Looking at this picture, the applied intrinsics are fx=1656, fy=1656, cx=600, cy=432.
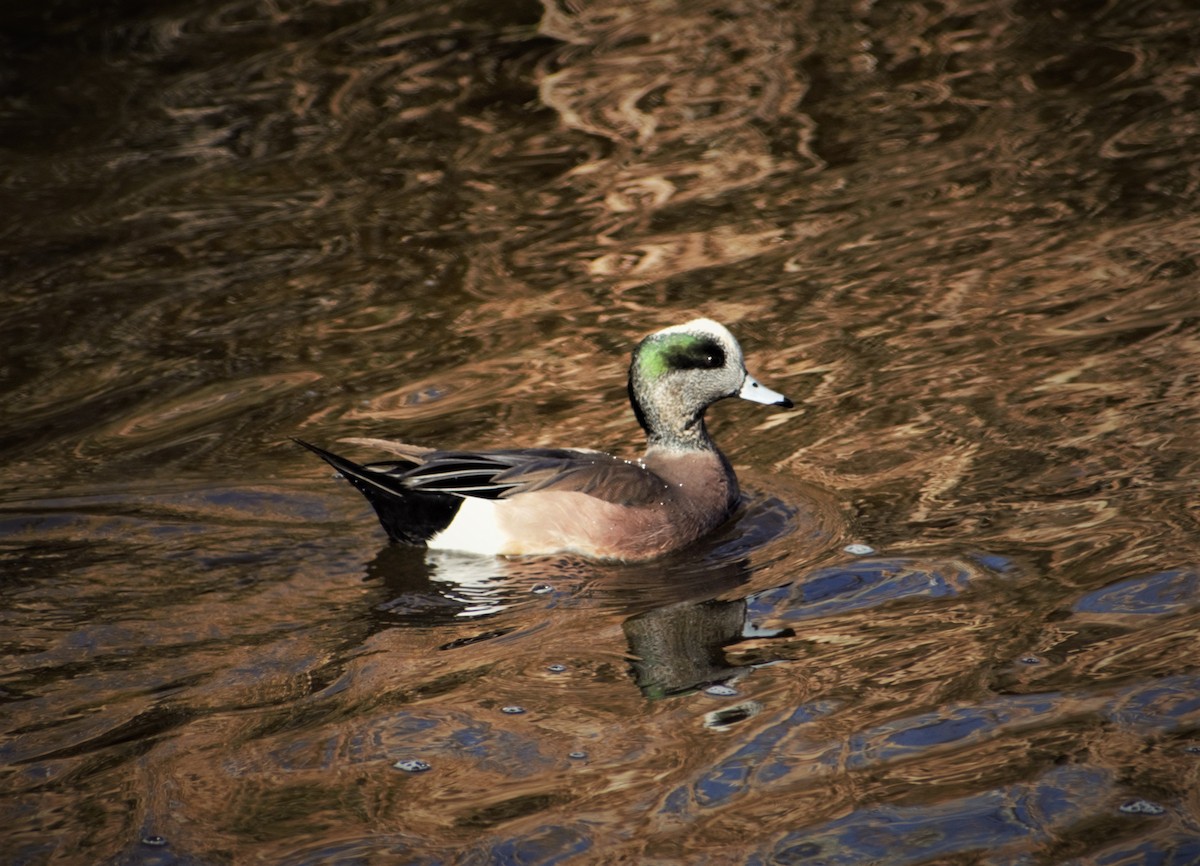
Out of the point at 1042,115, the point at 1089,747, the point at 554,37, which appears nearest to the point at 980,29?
the point at 1042,115

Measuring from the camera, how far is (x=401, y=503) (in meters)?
6.12

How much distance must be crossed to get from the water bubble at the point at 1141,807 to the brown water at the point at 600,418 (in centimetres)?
3

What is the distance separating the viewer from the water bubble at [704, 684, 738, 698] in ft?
15.5

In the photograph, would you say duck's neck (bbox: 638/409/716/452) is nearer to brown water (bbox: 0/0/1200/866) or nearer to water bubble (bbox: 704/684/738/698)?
brown water (bbox: 0/0/1200/866)

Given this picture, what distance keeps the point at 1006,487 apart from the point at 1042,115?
443cm

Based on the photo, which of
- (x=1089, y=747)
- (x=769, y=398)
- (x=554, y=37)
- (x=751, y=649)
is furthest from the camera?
(x=554, y=37)

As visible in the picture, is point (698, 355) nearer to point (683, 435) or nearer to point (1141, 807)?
point (683, 435)

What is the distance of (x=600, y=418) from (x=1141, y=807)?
364 cm

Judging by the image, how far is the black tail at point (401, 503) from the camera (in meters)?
6.09

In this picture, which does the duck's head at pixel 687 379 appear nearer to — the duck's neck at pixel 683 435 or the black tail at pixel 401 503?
the duck's neck at pixel 683 435

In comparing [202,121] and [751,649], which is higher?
[202,121]

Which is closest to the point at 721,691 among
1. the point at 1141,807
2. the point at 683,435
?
the point at 1141,807

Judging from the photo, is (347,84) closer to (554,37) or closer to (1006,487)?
(554,37)

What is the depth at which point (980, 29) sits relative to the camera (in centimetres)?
1123
